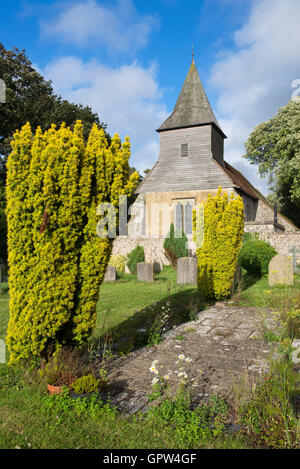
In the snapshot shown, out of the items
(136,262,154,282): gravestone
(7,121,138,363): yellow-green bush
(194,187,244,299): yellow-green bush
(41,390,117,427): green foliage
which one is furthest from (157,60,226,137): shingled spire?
(41,390,117,427): green foliage

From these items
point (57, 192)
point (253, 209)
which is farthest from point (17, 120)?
point (57, 192)

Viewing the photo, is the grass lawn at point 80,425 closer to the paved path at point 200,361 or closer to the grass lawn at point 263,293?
the paved path at point 200,361

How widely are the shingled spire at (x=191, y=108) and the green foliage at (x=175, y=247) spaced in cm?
812

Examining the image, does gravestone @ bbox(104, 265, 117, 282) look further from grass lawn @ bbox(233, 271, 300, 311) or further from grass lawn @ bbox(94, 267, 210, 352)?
grass lawn @ bbox(233, 271, 300, 311)

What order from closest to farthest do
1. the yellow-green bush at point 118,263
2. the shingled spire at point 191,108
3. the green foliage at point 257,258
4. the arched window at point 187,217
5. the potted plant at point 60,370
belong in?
the potted plant at point 60,370, the green foliage at point 257,258, the yellow-green bush at point 118,263, the arched window at point 187,217, the shingled spire at point 191,108

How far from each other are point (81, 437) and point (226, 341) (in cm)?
372

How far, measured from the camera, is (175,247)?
17797mm

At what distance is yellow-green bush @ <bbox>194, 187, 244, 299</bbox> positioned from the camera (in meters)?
9.34

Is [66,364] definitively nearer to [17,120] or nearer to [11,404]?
[11,404]

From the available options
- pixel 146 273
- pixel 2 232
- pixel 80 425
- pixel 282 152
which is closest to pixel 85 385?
pixel 80 425

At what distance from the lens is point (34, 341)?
13.5ft

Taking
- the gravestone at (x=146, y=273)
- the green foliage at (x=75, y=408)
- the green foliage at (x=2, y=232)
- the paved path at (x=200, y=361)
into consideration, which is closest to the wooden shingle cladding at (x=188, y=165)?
the green foliage at (x=2, y=232)

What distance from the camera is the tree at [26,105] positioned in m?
24.4

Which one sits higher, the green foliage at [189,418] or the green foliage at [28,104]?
the green foliage at [28,104]
